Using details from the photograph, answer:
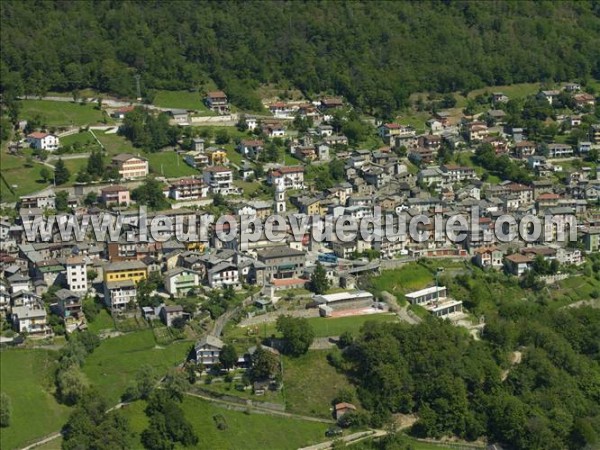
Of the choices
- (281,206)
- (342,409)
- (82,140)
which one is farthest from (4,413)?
(82,140)

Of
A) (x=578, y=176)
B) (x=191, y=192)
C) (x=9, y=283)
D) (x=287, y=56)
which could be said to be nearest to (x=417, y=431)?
(x=9, y=283)

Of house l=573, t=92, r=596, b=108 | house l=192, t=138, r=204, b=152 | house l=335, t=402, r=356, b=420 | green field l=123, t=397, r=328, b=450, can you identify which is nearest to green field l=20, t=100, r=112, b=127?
house l=192, t=138, r=204, b=152

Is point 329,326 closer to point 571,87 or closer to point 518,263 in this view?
point 518,263

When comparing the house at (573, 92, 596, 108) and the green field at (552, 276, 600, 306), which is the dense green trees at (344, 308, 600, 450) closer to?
the green field at (552, 276, 600, 306)

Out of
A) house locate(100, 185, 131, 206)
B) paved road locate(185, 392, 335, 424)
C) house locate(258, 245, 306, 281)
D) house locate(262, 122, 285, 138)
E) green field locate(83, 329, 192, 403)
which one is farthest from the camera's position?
house locate(262, 122, 285, 138)

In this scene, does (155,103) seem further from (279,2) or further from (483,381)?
(483,381)
